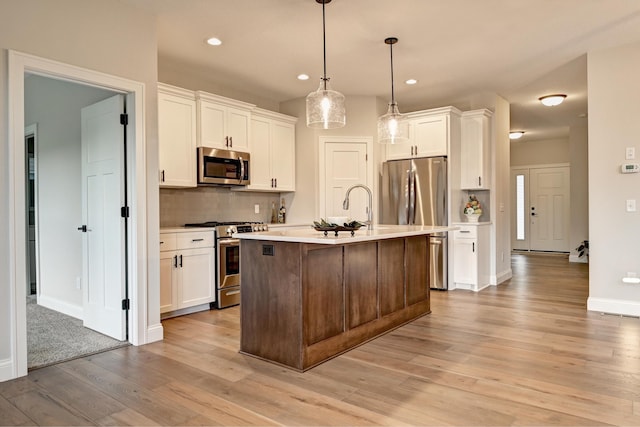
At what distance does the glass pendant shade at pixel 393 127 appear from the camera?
396 cm

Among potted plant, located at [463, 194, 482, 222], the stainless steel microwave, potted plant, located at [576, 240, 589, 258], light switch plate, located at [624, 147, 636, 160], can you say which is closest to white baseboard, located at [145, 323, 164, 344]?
the stainless steel microwave

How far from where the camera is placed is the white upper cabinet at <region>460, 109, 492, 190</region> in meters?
5.80

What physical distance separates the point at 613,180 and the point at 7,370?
211 inches

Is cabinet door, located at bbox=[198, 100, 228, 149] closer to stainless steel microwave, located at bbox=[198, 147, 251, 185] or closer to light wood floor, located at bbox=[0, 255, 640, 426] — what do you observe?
stainless steel microwave, located at bbox=[198, 147, 251, 185]

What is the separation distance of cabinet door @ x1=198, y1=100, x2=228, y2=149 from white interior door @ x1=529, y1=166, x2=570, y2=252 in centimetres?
819

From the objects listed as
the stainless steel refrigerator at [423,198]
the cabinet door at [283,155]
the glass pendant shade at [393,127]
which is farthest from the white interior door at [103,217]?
the stainless steel refrigerator at [423,198]

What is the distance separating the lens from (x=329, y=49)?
4312 mm

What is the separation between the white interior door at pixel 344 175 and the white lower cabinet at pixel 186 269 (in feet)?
6.56

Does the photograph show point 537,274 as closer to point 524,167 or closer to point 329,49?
point 524,167

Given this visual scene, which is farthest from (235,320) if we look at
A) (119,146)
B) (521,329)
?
(521,329)

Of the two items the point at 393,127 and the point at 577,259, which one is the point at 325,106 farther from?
the point at 577,259

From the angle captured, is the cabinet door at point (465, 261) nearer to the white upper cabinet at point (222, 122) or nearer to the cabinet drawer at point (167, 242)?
the white upper cabinet at point (222, 122)

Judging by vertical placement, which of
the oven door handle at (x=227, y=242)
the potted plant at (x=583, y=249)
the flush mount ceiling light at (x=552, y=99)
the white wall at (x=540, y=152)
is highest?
the flush mount ceiling light at (x=552, y=99)

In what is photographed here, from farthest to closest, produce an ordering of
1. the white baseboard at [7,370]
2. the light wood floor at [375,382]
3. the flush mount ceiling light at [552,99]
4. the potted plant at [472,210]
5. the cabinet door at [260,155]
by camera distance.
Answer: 1. the flush mount ceiling light at [552,99]
2. the potted plant at [472,210]
3. the cabinet door at [260,155]
4. the white baseboard at [7,370]
5. the light wood floor at [375,382]
